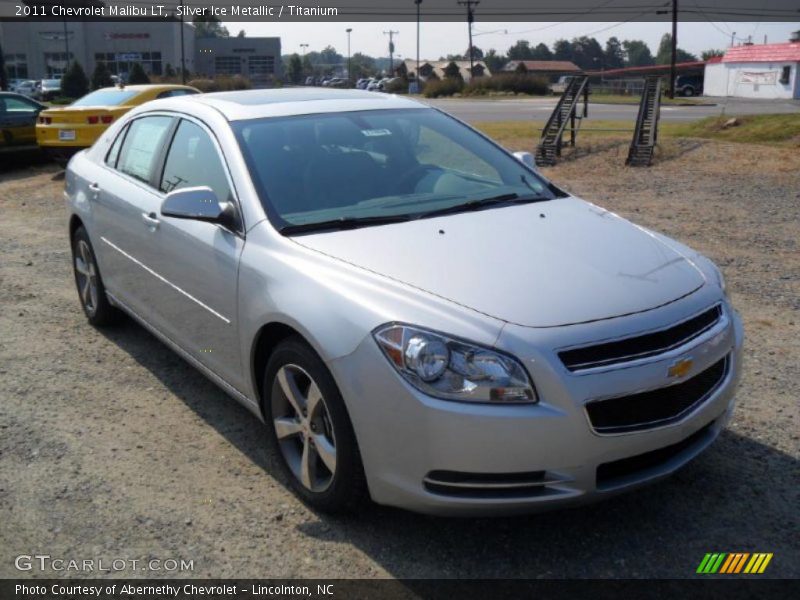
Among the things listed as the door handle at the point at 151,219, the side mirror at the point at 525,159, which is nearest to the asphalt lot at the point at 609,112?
the side mirror at the point at 525,159

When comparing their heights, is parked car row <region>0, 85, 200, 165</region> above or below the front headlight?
above

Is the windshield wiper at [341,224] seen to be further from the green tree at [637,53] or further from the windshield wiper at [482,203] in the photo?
the green tree at [637,53]

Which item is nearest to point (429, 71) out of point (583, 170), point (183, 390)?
point (583, 170)

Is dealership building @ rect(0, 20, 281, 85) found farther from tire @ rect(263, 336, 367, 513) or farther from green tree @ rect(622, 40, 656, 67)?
green tree @ rect(622, 40, 656, 67)

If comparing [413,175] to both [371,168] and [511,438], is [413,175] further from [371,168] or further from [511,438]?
[511,438]

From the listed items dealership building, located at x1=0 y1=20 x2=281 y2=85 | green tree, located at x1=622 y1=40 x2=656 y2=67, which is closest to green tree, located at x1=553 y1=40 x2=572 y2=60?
green tree, located at x1=622 y1=40 x2=656 y2=67

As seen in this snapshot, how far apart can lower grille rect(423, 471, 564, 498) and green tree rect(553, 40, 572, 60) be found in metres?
156

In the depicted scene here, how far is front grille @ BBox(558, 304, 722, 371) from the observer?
297 centimetres

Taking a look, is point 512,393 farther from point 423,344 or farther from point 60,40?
point 60,40

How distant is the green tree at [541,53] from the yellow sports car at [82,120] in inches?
5814

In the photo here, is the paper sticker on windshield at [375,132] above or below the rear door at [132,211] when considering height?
above

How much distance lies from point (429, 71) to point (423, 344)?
10218 centimetres

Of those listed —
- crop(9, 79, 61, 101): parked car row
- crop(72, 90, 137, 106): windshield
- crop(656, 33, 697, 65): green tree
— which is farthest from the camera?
crop(656, 33, 697, 65): green tree

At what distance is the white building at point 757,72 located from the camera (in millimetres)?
59875
